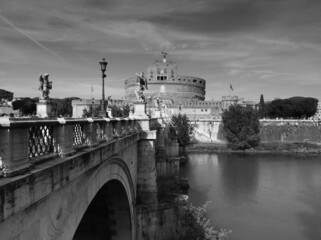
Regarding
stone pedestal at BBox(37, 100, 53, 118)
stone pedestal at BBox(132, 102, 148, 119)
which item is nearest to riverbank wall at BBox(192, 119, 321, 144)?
stone pedestal at BBox(132, 102, 148, 119)

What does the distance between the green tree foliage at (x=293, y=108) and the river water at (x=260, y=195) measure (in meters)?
39.9

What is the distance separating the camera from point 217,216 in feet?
61.9

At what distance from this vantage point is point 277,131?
60781 mm

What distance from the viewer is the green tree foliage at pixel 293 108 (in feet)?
255

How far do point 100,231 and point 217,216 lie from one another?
10151 mm

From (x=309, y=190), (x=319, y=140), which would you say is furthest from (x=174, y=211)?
(x=319, y=140)

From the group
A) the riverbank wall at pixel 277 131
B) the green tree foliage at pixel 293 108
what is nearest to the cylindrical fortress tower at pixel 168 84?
the green tree foliage at pixel 293 108

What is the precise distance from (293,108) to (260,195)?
60.3 meters

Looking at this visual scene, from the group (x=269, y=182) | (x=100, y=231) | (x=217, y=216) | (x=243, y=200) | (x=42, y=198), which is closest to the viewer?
(x=42, y=198)

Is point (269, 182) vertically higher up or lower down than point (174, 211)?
lower down

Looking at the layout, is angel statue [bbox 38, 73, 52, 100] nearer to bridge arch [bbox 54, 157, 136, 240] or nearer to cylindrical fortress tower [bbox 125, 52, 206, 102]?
bridge arch [bbox 54, 157, 136, 240]

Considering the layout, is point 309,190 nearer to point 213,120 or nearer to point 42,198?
point 42,198

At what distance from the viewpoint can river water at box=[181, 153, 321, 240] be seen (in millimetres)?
17125

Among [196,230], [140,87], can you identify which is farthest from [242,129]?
[140,87]
